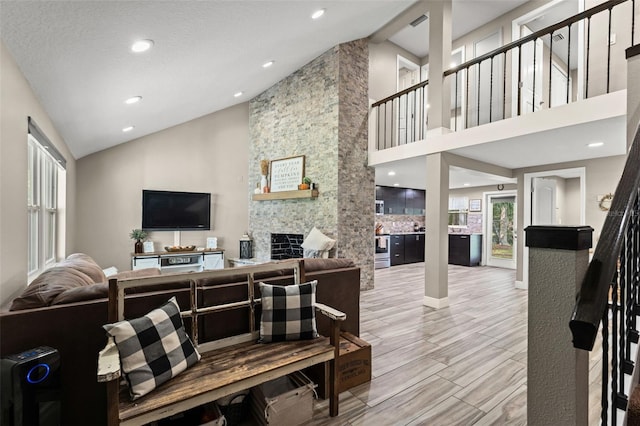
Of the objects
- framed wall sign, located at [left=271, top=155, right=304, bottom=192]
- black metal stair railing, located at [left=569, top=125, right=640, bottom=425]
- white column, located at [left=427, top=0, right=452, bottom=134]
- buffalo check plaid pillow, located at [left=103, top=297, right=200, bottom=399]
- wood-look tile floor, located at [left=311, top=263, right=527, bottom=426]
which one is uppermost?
white column, located at [left=427, top=0, right=452, bottom=134]

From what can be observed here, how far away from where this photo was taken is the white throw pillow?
4902 millimetres

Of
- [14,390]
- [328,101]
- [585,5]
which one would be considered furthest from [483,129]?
[14,390]

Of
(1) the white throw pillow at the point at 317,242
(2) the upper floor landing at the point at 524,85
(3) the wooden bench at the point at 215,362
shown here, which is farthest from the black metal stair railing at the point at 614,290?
(1) the white throw pillow at the point at 317,242

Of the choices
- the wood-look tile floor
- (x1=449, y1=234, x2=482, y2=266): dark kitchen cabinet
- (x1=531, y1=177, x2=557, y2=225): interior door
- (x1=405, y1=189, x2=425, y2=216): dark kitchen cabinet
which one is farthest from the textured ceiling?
(x1=449, y1=234, x2=482, y2=266): dark kitchen cabinet

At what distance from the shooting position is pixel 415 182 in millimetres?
7566

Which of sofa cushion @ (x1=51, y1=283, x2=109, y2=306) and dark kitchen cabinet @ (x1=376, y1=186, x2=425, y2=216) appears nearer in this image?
sofa cushion @ (x1=51, y1=283, x2=109, y2=306)

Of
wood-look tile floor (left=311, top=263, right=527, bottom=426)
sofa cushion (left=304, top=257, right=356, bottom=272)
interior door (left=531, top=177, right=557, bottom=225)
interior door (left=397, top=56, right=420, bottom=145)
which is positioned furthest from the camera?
interior door (left=397, top=56, right=420, bottom=145)

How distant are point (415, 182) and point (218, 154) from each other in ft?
15.7

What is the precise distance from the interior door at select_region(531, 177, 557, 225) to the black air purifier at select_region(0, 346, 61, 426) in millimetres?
6646

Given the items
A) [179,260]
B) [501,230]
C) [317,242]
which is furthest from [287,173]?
[501,230]

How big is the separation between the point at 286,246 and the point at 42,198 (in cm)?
363

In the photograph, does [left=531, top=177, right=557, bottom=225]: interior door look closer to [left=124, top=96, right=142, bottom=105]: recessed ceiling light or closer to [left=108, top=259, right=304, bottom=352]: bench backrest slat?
[left=108, top=259, right=304, bottom=352]: bench backrest slat

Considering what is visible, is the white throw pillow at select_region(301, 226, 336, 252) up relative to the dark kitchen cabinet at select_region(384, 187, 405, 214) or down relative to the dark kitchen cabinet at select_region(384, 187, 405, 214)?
down

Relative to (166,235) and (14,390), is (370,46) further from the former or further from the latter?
(14,390)
